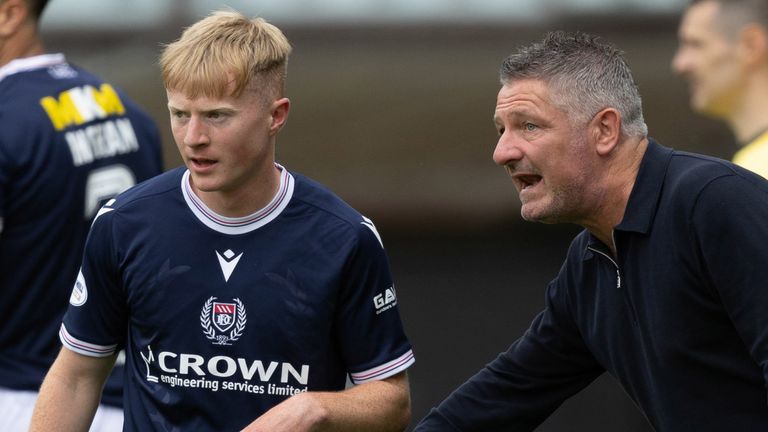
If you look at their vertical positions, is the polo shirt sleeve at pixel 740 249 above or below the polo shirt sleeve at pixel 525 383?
above

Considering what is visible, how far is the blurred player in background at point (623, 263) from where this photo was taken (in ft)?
8.33

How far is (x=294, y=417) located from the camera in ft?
8.70

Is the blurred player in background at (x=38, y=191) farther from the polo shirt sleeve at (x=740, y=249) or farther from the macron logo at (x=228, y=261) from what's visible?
the polo shirt sleeve at (x=740, y=249)

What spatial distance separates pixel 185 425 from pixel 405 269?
3688 mm

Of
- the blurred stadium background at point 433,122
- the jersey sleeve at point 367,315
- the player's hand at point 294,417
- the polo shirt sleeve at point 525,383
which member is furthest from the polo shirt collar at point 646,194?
the blurred stadium background at point 433,122

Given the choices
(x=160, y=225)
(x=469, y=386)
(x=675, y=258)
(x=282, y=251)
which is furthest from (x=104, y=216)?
(x=675, y=258)

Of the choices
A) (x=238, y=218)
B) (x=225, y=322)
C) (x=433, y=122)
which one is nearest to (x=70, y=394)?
(x=225, y=322)

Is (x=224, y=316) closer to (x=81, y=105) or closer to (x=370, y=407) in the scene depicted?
(x=370, y=407)

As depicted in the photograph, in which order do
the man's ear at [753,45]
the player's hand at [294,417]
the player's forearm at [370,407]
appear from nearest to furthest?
the player's hand at [294,417]
the player's forearm at [370,407]
the man's ear at [753,45]

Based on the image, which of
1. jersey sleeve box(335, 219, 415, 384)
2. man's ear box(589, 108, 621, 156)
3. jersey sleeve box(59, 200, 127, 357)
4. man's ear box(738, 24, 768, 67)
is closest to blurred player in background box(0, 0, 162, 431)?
jersey sleeve box(59, 200, 127, 357)

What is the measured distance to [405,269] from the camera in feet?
21.4

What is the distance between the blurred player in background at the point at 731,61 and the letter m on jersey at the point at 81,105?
198cm

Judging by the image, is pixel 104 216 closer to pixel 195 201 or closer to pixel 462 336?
pixel 195 201

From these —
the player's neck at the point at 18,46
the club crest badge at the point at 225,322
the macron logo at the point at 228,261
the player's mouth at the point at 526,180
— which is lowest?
the club crest badge at the point at 225,322
